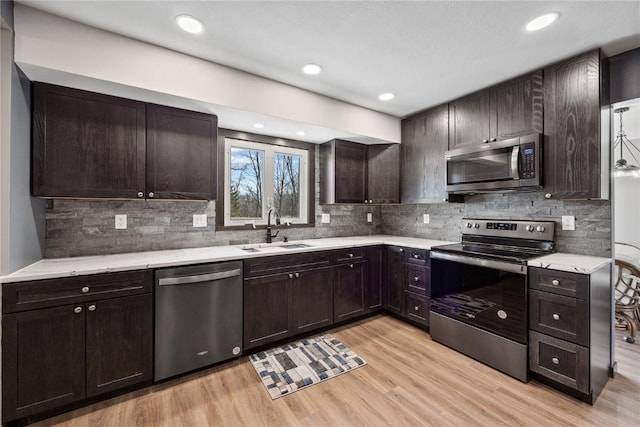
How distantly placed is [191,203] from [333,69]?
1845mm

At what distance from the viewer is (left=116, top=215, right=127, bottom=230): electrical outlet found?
2367 millimetres

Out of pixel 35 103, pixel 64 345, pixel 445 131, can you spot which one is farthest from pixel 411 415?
pixel 35 103

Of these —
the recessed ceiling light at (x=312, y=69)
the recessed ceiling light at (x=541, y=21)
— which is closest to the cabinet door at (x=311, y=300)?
the recessed ceiling light at (x=312, y=69)

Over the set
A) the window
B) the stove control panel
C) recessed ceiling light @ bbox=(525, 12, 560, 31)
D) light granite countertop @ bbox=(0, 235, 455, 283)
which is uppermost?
recessed ceiling light @ bbox=(525, 12, 560, 31)

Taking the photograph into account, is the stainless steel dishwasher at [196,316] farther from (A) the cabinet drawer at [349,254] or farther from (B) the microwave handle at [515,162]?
(B) the microwave handle at [515,162]

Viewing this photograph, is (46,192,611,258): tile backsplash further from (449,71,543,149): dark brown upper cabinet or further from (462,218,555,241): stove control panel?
(449,71,543,149): dark brown upper cabinet

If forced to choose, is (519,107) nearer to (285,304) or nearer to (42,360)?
(285,304)

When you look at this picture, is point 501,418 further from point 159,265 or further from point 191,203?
point 191,203

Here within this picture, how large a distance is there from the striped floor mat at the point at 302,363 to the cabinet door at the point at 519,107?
2.50 metres

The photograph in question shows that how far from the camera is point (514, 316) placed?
2191mm

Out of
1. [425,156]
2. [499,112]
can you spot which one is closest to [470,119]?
[499,112]

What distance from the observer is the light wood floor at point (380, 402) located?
5.67 feet

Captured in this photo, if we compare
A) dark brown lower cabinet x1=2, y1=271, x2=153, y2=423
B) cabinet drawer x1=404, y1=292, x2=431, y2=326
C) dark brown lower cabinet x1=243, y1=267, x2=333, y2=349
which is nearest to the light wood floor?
dark brown lower cabinet x1=2, y1=271, x2=153, y2=423

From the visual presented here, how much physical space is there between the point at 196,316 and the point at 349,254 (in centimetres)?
163
